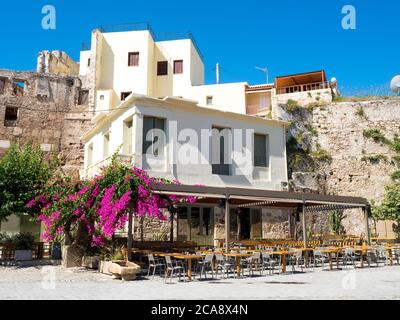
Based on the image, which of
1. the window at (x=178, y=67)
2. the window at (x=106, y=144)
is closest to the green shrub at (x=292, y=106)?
the window at (x=178, y=67)

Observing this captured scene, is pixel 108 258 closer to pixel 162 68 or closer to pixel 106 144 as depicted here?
pixel 106 144

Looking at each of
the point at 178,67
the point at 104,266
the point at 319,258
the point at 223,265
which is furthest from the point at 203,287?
the point at 178,67

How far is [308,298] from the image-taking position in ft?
23.7

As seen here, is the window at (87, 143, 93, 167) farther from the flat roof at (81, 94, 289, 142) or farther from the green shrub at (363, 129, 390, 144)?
the green shrub at (363, 129, 390, 144)

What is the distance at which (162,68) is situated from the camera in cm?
3095

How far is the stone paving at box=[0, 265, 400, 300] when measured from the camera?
7.62 m

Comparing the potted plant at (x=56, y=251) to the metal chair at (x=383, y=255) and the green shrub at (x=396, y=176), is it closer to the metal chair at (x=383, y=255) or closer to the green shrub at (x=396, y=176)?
the metal chair at (x=383, y=255)

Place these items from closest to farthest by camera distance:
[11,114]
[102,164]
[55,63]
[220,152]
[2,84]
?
1. [220,152]
2. [102,164]
3. [11,114]
4. [2,84]
5. [55,63]

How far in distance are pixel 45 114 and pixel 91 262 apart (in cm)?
1868

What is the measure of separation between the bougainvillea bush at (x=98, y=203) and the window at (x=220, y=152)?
20.1 feet

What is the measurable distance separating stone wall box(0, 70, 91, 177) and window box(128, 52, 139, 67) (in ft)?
13.8

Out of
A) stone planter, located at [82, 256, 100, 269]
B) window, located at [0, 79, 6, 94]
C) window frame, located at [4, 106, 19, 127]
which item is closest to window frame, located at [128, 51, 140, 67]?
window frame, located at [4, 106, 19, 127]

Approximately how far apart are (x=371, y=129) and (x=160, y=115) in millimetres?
14802

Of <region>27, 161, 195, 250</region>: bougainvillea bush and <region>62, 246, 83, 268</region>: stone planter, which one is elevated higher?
<region>27, 161, 195, 250</region>: bougainvillea bush
